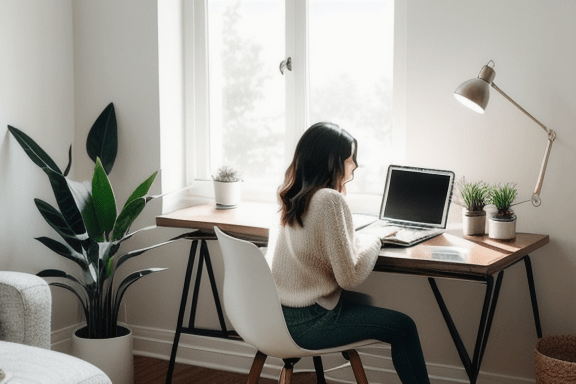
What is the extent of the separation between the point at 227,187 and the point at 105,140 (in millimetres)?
653

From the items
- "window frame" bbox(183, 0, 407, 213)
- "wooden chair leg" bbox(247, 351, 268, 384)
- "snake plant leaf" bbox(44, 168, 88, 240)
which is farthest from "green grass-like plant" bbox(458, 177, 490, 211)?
"snake plant leaf" bbox(44, 168, 88, 240)

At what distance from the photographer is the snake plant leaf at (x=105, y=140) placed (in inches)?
137

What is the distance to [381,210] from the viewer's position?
2.97 m

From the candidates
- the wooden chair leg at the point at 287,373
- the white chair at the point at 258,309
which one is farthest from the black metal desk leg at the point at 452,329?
the wooden chair leg at the point at 287,373

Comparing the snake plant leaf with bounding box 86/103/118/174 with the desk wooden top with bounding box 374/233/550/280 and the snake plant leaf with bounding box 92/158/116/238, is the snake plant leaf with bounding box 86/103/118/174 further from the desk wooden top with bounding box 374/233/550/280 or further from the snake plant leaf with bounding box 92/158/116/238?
the desk wooden top with bounding box 374/233/550/280

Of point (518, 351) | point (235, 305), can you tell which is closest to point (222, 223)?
point (235, 305)

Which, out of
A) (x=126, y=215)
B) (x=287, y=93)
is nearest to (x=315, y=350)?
(x=126, y=215)

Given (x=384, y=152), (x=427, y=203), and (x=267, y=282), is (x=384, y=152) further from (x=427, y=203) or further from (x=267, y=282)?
(x=267, y=282)

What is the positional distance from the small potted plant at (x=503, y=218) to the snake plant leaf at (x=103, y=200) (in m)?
1.49

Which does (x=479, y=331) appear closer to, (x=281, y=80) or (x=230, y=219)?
(x=230, y=219)

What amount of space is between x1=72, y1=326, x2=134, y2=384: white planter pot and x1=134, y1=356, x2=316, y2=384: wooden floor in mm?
161

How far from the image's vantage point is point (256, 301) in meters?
2.31

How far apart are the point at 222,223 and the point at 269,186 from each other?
58 cm

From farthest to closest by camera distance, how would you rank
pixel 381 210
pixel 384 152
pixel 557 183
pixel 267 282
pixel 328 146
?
1. pixel 384 152
2. pixel 381 210
3. pixel 557 183
4. pixel 328 146
5. pixel 267 282
